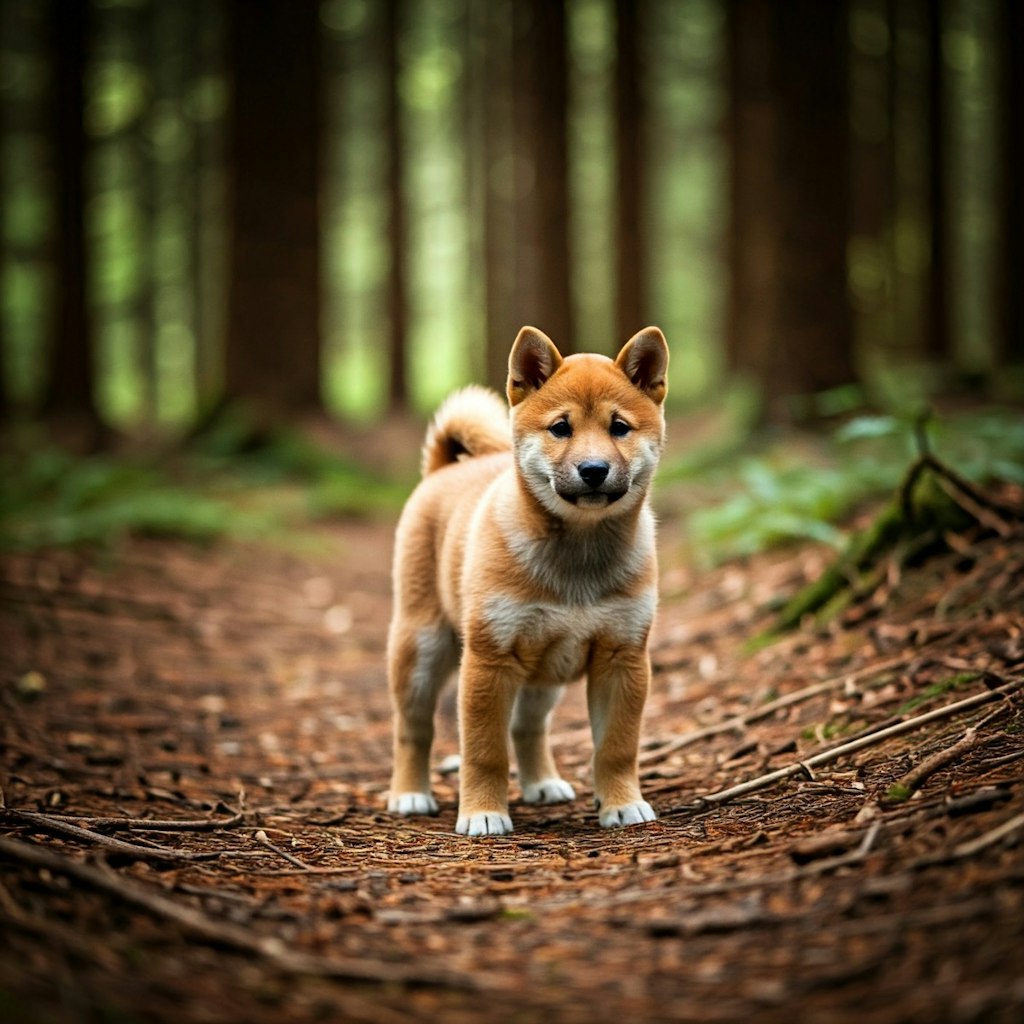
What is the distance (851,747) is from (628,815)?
96 centimetres

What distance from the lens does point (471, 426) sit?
233 inches

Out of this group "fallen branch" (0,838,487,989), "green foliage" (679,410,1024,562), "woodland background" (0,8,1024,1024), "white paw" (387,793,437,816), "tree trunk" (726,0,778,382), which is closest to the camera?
"fallen branch" (0,838,487,989)

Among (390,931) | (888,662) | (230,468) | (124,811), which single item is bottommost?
(390,931)

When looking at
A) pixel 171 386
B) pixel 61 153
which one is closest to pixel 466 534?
pixel 61 153

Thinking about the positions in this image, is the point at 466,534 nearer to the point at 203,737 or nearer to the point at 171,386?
the point at 203,737

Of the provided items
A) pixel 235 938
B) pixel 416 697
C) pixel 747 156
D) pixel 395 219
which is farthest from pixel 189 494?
pixel 395 219

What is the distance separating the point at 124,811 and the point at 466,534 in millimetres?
1875

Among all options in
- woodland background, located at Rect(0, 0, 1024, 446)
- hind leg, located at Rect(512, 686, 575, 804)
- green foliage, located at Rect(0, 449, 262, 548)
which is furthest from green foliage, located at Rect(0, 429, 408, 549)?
hind leg, located at Rect(512, 686, 575, 804)

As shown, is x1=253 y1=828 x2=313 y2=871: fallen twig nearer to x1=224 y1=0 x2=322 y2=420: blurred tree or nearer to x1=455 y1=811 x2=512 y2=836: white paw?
x1=455 y1=811 x2=512 y2=836: white paw

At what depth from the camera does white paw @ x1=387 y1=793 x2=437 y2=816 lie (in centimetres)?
511

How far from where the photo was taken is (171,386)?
120 feet

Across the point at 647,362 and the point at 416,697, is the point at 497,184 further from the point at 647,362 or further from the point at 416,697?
the point at 416,697

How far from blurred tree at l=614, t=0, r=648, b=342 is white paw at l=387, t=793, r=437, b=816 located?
15914mm

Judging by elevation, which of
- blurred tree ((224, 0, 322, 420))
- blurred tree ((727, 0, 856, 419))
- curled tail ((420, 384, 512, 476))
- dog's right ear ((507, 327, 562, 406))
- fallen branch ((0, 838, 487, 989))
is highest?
blurred tree ((224, 0, 322, 420))
